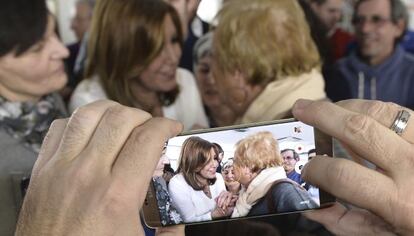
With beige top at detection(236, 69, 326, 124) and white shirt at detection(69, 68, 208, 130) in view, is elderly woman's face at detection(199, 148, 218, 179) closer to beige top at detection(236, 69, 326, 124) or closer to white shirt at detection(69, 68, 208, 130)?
beige top at detection(236, 69, 326, 124)

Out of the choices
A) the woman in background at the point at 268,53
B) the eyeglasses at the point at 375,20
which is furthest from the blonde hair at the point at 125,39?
the eyeglasses at the point at 375,20

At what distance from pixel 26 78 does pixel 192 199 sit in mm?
461

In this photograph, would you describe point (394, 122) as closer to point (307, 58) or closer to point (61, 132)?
point (61, 132)

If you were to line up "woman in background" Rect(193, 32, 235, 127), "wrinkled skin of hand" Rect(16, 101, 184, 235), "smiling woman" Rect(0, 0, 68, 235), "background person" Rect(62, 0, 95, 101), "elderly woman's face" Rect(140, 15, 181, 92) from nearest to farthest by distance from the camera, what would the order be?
"wrinkled skin of hand" Rect(16, 101, 184, 235)
"smiling woman" Rect(0, 0, 68, 235)
"woman in background" Rect(193, 32, 235, 127)
"elderly woman's face" Rect(140, 15, 181, 92)
"background person" Rect(62, 0, 95, 101)

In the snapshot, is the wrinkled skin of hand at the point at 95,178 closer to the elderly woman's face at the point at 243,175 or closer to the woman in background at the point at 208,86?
the elderly woman's face at the point at 243,175

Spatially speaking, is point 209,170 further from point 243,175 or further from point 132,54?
point 132,54

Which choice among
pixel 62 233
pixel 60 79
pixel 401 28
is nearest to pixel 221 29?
pixel 60 79

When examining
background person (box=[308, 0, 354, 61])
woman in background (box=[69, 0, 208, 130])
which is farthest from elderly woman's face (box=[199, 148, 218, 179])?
background person (box=[308, 0, 354, 61])

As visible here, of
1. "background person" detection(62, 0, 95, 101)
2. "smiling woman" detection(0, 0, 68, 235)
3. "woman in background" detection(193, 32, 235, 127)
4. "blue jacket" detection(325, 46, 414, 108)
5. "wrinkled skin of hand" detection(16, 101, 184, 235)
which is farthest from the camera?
"blue jacket" detection(325, 46, 414, 108)

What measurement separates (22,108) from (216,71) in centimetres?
28

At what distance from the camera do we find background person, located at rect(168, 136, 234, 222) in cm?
41

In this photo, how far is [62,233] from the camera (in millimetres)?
321

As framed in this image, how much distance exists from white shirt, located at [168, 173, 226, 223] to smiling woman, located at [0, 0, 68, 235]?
27 cm

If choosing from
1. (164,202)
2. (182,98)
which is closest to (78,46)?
(182,98)
